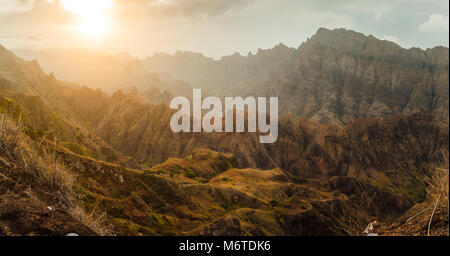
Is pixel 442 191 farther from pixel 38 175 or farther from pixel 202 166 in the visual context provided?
pixel 202 166

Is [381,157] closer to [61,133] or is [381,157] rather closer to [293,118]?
[293,118]

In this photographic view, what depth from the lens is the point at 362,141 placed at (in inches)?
5925

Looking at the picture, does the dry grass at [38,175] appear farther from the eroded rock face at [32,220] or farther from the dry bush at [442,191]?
the dry bush at [442,191]

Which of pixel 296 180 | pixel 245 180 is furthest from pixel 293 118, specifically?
pixel 245 180

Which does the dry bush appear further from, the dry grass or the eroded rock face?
the dry grass

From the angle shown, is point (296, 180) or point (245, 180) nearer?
point (245, 180)

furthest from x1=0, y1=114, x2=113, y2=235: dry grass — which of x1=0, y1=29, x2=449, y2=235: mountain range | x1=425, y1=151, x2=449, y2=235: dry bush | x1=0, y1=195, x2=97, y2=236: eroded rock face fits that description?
x1=425, y1=151, x2=449, y2=235: dry bush

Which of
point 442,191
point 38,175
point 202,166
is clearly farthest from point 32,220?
point 202,166

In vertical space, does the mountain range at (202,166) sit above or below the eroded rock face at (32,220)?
below

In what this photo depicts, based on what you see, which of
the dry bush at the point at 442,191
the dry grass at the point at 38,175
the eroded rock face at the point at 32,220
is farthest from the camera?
the dry grass at the point at 38,175

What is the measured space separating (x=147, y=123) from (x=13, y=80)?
47196 millimetres

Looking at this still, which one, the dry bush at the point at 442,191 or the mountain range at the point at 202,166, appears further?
the mountain range at the point at 202,166

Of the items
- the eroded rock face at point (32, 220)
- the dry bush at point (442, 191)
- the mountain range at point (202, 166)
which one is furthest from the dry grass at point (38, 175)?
the dry bush at point (442, 191)
